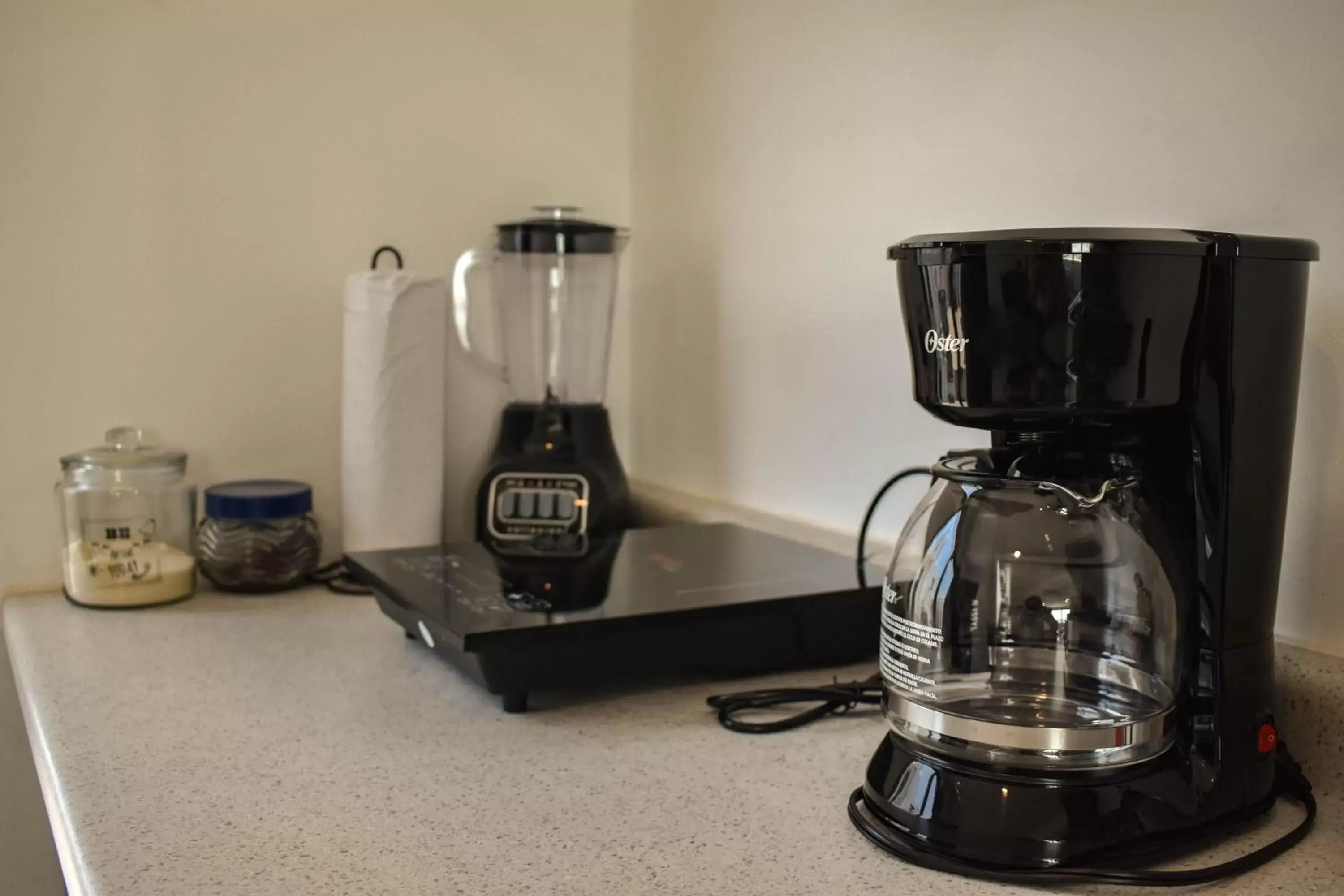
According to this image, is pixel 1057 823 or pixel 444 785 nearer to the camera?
pixel 1057 823

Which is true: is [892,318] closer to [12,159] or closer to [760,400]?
[760,400]

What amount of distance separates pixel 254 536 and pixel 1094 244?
979 millimetres

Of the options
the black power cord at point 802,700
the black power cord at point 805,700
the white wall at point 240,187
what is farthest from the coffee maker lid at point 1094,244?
the white wall at point 240,187

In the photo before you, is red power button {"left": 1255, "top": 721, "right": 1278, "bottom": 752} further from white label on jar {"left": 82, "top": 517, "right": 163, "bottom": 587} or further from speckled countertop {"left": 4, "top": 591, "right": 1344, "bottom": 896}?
white label on jar {"left": 82, "top": 517, "right": 163, "bottom": 587}

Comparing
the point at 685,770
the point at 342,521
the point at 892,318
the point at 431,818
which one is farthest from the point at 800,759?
the point at 342,521

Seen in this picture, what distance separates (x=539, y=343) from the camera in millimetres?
1529

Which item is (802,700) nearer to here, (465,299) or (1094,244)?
(1094,244)

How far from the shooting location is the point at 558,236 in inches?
55.2

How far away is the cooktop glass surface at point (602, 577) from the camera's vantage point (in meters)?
0.95

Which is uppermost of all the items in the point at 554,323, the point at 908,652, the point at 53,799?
A: the point at 554,323

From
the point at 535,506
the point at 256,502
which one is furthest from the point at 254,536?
the point at 535,506

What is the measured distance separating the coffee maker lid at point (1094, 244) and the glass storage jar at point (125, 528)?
91 cm

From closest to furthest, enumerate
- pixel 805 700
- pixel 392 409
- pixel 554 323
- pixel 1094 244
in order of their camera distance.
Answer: pixel 1094 244 < pixel 805 700 < pixel 392 409 < pixel 554 323

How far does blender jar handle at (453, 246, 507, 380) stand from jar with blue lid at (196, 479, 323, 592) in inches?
10.6
